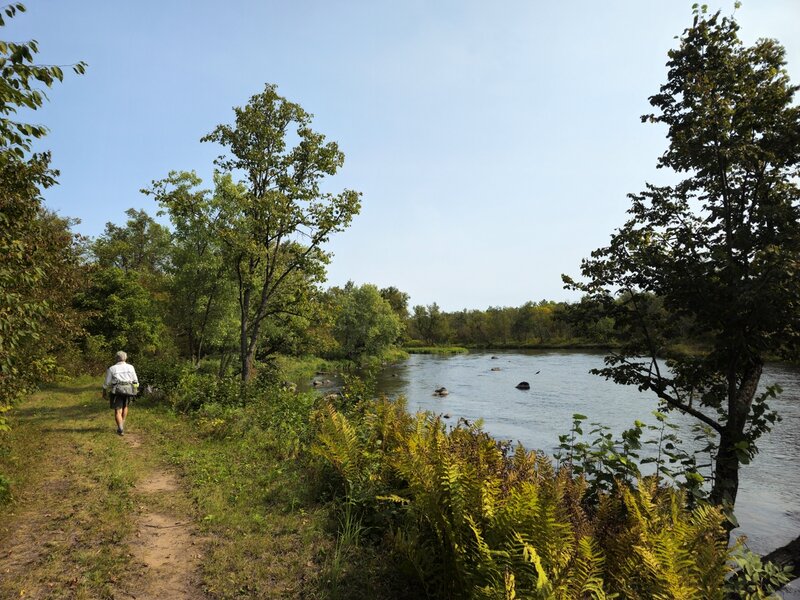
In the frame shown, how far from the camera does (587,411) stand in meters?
22.8

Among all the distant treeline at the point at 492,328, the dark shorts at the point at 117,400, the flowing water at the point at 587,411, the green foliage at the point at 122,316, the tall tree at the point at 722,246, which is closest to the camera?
the tall tree at the point at 722,246

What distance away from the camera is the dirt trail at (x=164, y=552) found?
4258mm

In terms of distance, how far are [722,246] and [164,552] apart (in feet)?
31.0

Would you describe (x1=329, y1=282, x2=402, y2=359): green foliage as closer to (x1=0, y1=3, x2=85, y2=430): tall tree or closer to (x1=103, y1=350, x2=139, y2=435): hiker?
(x1=103, y1=350, x2=139, y2=435): hiker

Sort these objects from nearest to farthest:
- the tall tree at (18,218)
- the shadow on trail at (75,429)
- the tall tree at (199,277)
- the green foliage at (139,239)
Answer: the tall tree at (18,218) → the shadow on trail at (75,429) → the tall tree at (199,277) → the green foliage at (139,239)

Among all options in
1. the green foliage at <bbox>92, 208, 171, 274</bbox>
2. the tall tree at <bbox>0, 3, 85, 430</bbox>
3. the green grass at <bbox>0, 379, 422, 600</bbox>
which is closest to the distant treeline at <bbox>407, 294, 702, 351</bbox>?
the green foliage at <bbox>92, 208, 171, 274</bbox>

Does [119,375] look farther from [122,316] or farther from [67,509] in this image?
[122,316]

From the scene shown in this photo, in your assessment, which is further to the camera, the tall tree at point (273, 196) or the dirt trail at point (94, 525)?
the tall tree at point (273, 196)

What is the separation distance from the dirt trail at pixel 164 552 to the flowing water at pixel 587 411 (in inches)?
346

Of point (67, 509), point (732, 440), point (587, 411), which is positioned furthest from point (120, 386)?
point (587, 411)

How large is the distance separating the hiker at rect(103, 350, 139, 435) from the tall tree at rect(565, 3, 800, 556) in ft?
32.8

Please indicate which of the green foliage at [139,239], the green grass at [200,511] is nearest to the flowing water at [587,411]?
the green grass at [200,511]

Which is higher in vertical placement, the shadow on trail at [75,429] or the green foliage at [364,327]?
the green foliage at [364,327]

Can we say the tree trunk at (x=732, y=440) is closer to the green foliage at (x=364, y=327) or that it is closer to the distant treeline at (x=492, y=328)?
the green foliage at (x=364, y=327)
